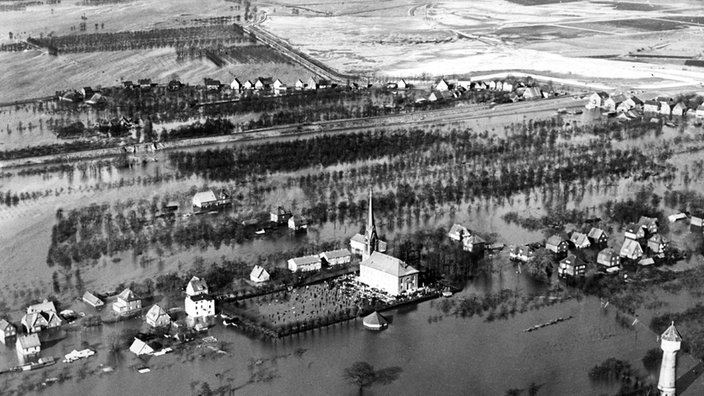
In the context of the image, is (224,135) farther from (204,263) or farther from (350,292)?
(350,292)

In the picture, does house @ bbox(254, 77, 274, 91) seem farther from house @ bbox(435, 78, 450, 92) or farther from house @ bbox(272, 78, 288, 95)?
house @ bbox(435, 78, 450, 92)

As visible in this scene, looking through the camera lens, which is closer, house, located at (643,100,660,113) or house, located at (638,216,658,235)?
house, located at (638,216,658,235)

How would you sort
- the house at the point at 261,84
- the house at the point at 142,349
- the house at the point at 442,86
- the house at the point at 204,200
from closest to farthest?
1. the house at the point at 142,349
2. the house at the point at 204,200
3. the house at the point at 442,86
4. the house at the point at 261,84

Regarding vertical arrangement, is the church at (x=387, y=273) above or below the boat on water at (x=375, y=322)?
above

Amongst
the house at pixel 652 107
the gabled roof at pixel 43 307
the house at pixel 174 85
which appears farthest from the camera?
→ the house at pixel 174 85

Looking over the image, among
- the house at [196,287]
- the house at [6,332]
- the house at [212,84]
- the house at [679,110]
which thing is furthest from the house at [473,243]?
the house at [212,84]

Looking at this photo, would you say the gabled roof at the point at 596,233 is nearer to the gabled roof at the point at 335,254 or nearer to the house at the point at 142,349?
the gabled roof at the point at 335,254

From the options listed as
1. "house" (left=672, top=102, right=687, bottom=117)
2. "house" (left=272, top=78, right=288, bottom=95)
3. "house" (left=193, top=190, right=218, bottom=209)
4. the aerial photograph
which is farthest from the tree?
"house" (left=272, top=78, right=288, bottom=95)
